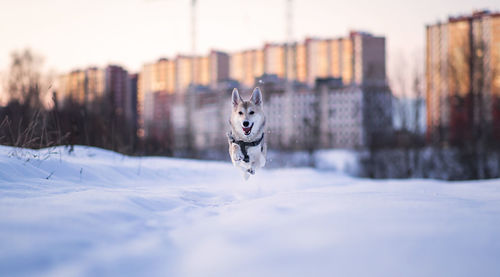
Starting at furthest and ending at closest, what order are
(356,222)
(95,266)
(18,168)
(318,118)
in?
(318,118) < (18,168) < (356,222) < (95,266)

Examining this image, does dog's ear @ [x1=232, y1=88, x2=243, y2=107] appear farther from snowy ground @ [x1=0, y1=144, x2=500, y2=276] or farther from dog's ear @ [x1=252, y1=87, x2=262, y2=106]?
snowy ground @ [x1=0, y1=144, x2=500, y2=276]

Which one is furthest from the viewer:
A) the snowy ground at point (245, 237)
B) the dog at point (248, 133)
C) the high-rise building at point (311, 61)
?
the high-rise building at point (311, 61)

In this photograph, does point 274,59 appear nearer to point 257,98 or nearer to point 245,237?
point 257,98

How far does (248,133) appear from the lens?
4344 mm

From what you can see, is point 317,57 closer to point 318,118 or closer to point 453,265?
point 318,118

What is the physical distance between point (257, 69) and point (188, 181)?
57983mm

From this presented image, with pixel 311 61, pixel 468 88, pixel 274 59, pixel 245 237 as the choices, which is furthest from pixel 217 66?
pixel 245 237

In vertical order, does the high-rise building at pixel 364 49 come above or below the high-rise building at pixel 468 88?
above

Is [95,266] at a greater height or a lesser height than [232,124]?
lesser

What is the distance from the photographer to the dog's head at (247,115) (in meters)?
4.33

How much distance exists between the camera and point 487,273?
1.59m

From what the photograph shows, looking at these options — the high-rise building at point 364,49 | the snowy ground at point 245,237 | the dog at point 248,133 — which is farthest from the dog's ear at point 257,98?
the high-rise building at point 364,49

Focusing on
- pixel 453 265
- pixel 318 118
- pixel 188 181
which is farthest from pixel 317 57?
pixel 453 265

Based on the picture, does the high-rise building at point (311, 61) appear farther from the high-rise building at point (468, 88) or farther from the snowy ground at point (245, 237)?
the snowy ground at point (245, 237)
